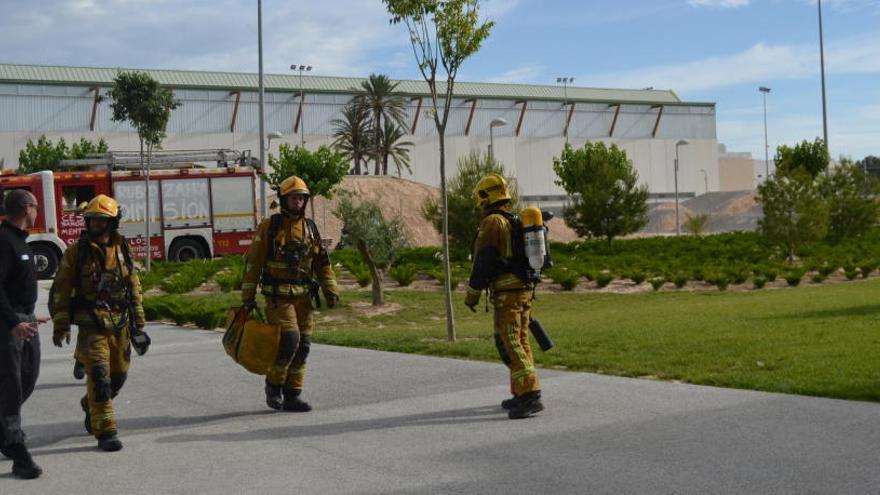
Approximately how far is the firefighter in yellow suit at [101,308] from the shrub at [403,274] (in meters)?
18.3

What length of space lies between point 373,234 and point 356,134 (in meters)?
49.6

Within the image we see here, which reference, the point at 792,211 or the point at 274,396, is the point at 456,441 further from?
the point at 792,211

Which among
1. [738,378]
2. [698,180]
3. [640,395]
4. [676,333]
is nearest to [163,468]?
[640,395]

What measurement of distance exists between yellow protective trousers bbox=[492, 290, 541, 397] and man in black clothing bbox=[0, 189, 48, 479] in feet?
10.6

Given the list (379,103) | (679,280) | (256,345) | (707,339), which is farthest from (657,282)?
(379,103)

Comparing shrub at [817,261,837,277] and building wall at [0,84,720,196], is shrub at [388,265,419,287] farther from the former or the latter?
building wall at [0,84,720,196]

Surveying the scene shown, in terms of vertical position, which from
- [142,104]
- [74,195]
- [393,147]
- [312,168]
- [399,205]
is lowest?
[74,195]

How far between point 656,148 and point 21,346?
8127 centimetres

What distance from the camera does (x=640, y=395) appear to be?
337 inches

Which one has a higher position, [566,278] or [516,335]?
[516,335]

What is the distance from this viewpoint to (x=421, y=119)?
76.7m

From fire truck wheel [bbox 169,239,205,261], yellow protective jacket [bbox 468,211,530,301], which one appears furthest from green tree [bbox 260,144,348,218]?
yellow protective jacket [bbox 468,211,530,301]

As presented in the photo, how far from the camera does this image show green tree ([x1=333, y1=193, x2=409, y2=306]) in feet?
72.5

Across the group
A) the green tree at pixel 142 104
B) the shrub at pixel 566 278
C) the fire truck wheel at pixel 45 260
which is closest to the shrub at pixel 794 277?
the shrub at pixel 566 278
